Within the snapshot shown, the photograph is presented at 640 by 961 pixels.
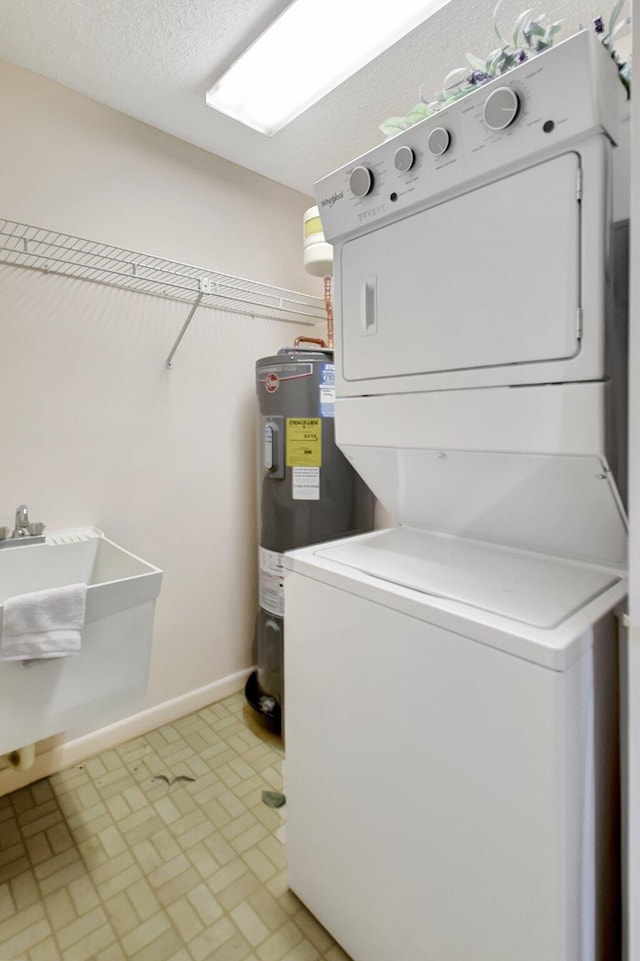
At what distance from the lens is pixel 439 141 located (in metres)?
1.01

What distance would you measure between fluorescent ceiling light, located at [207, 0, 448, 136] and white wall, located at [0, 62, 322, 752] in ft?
1.37

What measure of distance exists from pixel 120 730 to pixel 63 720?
0.83m

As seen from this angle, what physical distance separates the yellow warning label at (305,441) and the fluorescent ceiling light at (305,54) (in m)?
1.20

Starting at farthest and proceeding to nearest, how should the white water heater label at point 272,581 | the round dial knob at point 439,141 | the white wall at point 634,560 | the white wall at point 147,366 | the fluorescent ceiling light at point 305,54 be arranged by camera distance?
1. the white water heater label at point 272,581
2. the white wall at point 147,366
3. the fluorescent ceiling light at point 305,54
4. the round dial knob at point 439,141
5. the white wall at point 634,560

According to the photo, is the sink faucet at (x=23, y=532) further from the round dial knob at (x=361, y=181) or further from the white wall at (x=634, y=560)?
the white wall at (x=634, y=560)

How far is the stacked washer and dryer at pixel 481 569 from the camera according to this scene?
81 cm

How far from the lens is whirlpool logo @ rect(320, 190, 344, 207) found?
125 cm

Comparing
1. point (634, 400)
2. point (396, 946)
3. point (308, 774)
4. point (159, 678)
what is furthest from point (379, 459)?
point (159, 678)

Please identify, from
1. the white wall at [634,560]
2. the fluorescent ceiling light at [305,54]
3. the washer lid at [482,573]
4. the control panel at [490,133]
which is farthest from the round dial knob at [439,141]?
the washer lid at [482,573]

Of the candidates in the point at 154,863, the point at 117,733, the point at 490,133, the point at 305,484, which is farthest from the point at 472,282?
the point at 117,733

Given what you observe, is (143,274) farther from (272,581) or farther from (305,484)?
(272,581)

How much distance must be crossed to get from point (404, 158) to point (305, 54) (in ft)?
2.89

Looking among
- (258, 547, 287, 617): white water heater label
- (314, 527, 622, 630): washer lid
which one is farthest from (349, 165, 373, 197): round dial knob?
(258, 547, 287, 617): white water heater label

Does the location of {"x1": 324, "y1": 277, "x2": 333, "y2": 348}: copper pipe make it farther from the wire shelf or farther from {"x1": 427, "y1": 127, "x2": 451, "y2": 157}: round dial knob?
Answer: {"x1": 427, "y1": 127, "x2": 451, "y2": 157}: round dial knob
